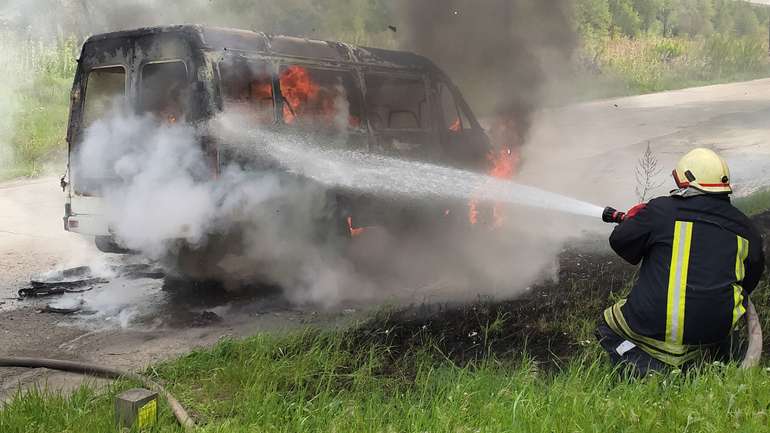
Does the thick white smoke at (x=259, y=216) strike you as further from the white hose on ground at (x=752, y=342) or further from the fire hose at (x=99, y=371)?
the white hose on ground at (x=752, y=342)

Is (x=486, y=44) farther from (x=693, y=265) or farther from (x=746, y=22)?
(x=746, y=22)

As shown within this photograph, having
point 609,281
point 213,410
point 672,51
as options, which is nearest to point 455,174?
point 609,281

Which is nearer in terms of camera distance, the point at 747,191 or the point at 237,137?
the point at 237,137

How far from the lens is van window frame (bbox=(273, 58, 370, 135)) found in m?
5.38

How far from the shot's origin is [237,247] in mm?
5281

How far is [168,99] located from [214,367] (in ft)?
8.55

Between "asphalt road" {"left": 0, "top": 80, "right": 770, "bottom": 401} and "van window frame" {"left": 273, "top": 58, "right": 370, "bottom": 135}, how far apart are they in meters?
1.63

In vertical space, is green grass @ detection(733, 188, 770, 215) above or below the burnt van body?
below

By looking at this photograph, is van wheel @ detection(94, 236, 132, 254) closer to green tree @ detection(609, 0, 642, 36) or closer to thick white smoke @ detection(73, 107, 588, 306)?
thick white smoke @ detection(73, 107, 588, 306)

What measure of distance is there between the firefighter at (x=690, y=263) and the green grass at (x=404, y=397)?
0.62ft

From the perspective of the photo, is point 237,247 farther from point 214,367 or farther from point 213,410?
point 213,410

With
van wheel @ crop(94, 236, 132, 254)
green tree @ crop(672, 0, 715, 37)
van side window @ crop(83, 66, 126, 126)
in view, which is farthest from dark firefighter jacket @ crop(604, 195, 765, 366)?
green tree @ crop(672, 0, 715, 37)

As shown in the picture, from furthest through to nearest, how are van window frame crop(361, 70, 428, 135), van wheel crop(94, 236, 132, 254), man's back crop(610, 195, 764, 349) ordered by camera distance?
van window frame crop(361, 70, 428, 135) < van wheel crop(94, 236, 132, 254) < man's back crop(610, 195, 764, 349)

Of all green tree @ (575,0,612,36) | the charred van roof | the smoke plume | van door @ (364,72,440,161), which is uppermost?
green tree @ (575,0,612,36)
